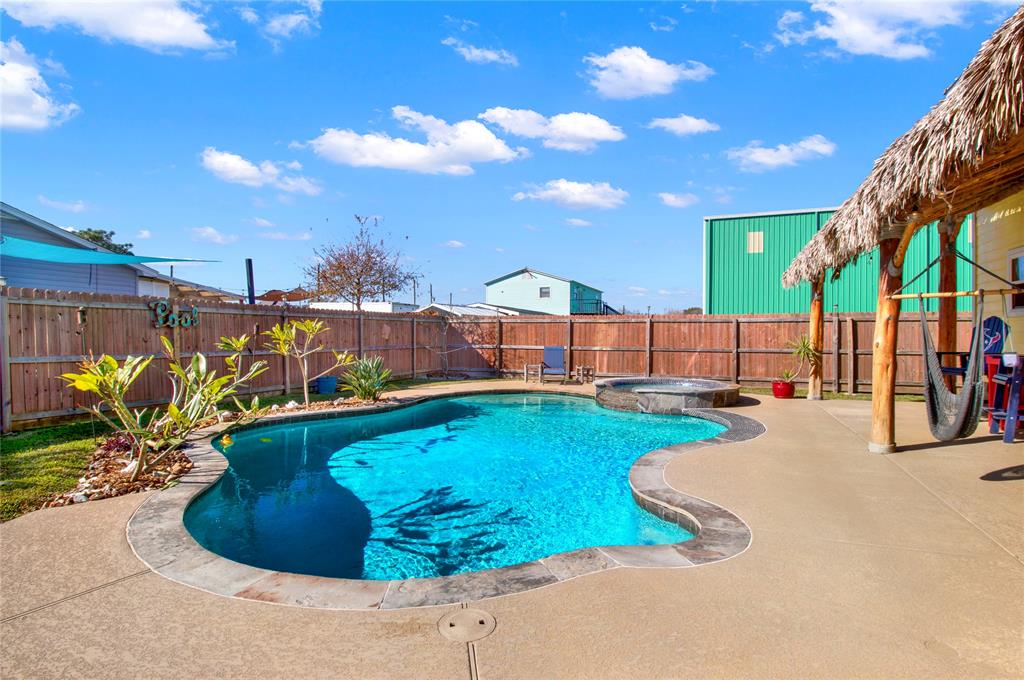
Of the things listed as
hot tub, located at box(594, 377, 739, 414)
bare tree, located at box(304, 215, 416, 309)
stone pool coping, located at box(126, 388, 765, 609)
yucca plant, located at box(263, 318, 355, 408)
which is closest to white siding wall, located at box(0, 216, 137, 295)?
yucca plant, located at box(263, 318, 355, 408)

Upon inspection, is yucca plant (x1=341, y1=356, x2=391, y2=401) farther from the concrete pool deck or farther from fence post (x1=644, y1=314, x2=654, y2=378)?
fence post (x1=644, y1=314, x2=654, y2=378)

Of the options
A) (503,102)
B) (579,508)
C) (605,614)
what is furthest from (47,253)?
(605,614)

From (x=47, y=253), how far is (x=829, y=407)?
46.0 feet

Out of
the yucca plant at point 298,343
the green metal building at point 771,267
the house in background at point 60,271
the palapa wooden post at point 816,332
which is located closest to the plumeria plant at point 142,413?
the yucca plant at point 298,343

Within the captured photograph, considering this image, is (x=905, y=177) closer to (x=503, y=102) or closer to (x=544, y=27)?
(x=544, y=27)

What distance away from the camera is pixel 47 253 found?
905 cm

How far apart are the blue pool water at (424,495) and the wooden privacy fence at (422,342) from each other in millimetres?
2431

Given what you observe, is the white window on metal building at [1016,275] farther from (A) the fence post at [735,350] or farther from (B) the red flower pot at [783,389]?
(A) the fence post at [735,350]

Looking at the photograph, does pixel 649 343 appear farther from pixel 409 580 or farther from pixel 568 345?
pixel 409 580

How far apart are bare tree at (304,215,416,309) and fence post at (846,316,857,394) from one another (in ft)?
55.8

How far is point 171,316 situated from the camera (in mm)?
8594

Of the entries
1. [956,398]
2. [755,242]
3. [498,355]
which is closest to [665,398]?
[956,398]

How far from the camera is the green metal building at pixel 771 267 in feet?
52.5

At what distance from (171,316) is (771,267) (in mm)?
16601
